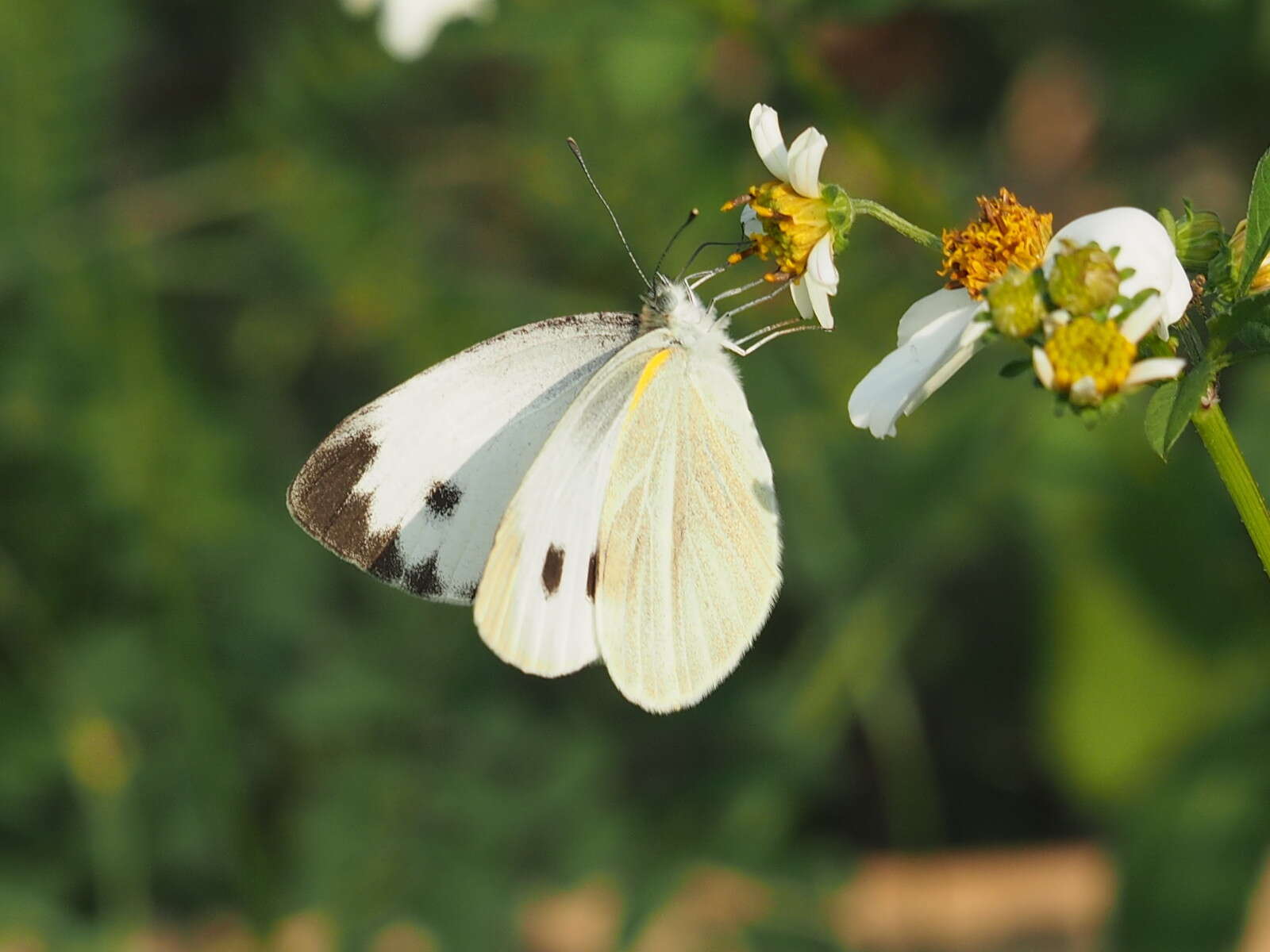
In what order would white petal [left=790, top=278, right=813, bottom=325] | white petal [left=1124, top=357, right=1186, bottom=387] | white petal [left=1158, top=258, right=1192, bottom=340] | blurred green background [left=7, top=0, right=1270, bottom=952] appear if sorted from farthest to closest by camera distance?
blurred green background [left=7, top=0, right=1270, bottom=952] < white petal [left=790, top=278, right=813, bottom=325] < white petal [left=1158, top=258, right=1192, bottom=340] < white petal [left=1124, top=357, right=1186, bottom=387]

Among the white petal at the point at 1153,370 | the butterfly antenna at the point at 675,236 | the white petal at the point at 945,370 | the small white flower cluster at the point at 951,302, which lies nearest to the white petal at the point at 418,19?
the butterfly antenna at the point at 675,236

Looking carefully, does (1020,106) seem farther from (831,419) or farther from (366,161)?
(366,161)

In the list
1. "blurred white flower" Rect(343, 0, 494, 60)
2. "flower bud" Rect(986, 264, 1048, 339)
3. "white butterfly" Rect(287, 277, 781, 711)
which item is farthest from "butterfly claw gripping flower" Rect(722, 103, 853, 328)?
"blurred white flower" Rect(343, 0, 494, 60)

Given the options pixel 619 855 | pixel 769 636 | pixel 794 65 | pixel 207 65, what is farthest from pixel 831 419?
pixel 207 65

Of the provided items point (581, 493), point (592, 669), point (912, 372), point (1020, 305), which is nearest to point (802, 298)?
point (912, 372)

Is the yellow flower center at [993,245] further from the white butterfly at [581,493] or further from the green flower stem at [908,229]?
the white butterfly at [581,493]

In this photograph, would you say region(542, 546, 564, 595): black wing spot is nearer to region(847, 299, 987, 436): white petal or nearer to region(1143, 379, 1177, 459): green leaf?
region(847, 299, 987, 436): white petal
